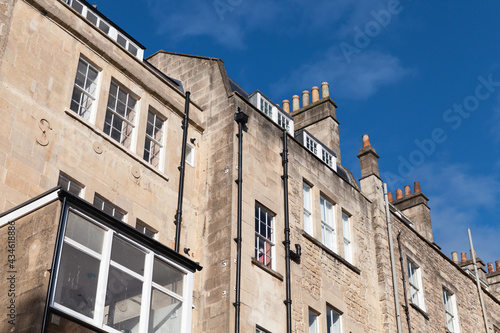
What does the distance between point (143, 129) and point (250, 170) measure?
307 centimetres

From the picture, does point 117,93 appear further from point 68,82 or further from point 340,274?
point 340,274

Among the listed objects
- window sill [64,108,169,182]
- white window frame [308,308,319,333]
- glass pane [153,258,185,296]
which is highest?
window sill [64,108,169,182]

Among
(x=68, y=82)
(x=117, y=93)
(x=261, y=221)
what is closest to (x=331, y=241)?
(x=261, y=221)

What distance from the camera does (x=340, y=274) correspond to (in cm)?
2138

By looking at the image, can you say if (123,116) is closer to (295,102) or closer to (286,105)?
(286,105)

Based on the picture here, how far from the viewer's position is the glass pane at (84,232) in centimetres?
1157

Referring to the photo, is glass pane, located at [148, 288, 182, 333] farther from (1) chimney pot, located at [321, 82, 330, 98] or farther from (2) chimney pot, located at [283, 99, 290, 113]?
(2) chimney pot, located at [283, 99, 290, 113]

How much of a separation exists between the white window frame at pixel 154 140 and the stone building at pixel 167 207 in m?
0.04

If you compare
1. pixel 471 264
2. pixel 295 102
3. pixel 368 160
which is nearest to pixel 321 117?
pixel 295 102

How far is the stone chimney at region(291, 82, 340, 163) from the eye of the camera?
26856 millimetres

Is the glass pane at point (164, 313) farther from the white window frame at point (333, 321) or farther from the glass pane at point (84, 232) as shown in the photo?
the white window frame at point (333, 321)

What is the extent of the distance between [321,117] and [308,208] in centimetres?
655

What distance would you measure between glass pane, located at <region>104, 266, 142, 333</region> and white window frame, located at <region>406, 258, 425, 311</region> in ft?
46.5

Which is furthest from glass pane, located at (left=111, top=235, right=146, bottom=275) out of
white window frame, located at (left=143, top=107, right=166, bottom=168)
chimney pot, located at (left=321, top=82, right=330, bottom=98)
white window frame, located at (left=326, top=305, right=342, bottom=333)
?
chimney pot, located at (left=321, top=82, right=330, bottom=98)
